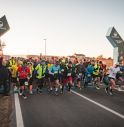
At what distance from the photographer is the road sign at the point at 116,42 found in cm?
2608

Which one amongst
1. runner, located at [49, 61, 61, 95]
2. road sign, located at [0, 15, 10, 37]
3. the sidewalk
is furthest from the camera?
road sign, located at [0, 15, 10, 37]

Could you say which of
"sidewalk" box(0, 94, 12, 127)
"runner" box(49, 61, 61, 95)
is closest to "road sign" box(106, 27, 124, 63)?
"runner" box(49, 61, 61, 95)

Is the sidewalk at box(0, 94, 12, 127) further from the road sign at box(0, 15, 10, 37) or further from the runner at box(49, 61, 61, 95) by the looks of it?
the road sign at box(0, 15, 10, 37)

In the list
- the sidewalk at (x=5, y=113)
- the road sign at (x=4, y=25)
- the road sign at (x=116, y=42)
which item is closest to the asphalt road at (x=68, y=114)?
the sidewalk at (x=5, y=113)

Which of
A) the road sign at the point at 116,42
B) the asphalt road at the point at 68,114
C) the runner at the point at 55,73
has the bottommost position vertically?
the asphalt road at the point at 68,114

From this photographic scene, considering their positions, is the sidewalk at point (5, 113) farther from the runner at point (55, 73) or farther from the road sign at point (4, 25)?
the road sign at point (4, 25)

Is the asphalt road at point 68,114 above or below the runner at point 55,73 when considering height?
below

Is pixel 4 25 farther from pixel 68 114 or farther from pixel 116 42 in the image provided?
pixel 116 42

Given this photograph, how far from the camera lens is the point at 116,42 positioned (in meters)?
26.4

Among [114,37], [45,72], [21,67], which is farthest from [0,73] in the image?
[114,37]

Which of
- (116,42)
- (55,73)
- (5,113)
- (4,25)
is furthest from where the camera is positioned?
(116,42)

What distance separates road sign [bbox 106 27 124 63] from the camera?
26.1 meters

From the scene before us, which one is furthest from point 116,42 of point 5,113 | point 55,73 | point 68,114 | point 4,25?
point 5,113

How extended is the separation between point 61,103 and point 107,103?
190cm
